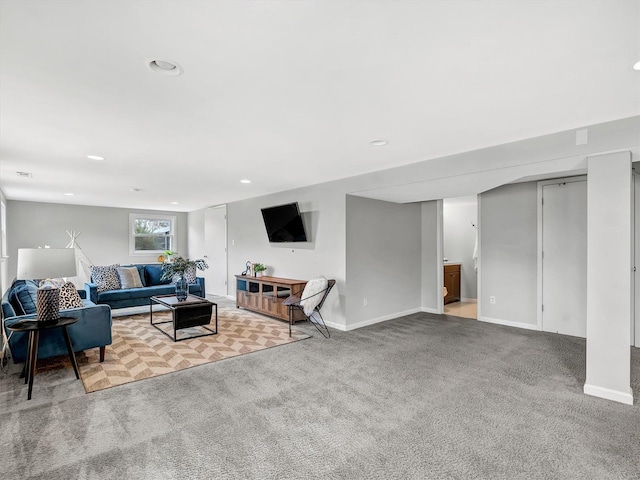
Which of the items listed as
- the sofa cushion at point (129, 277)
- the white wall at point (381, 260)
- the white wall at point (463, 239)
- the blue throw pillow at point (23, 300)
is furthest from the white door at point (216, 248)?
the white wall at point (463, 239)

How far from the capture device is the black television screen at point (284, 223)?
554 centimetres

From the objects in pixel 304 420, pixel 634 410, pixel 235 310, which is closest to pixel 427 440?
pixel 304 420

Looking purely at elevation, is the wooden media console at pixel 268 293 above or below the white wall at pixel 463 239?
below

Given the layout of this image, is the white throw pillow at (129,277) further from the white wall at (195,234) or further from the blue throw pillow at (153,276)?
the white wall at (195,234)

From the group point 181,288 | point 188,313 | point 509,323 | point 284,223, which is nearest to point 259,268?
point 284,223

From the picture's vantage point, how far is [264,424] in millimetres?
2340

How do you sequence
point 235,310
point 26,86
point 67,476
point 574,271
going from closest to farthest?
point 67,476 < point 26,86 < point 574,271 < point 235,310

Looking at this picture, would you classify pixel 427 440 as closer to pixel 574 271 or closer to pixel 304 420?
pixel 304 420

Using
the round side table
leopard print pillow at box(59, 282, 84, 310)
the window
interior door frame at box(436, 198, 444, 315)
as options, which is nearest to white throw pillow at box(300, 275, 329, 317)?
interior door frame at box(436, 198, 444, 315)

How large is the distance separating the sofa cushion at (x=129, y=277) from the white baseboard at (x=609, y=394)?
6665 mm

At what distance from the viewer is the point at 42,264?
299cm

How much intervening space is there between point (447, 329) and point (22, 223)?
9.00 meters

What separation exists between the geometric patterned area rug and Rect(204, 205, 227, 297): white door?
231cm

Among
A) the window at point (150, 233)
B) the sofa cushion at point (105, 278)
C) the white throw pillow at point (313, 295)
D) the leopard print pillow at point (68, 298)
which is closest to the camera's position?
the leopard print pillow at point (68, 298)
